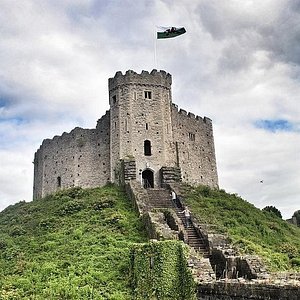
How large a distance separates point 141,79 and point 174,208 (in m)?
13.3

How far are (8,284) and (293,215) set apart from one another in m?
40.8

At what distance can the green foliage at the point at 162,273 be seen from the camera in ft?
46.6

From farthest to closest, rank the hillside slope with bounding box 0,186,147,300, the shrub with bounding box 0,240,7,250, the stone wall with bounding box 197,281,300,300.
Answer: the shrub with bounding box 0,240,7,250
the hillside slope with bounding box 0,186,147,300
the stone wall with bounding box 197,281,300,300

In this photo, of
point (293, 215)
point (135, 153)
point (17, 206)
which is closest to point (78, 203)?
point (135, 153)

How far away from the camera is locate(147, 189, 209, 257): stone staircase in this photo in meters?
20.0

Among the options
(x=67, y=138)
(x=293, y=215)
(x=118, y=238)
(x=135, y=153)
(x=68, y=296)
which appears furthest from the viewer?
(x=293, y=215)

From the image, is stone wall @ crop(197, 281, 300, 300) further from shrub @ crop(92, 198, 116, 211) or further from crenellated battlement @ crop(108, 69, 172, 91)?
crenellated battlement @ crop(108, 69, 172, 91)

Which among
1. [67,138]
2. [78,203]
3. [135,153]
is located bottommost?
[78,203]

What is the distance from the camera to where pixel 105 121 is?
122 ft

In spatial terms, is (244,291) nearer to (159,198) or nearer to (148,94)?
(159,198)

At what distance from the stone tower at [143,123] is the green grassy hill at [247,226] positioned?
4.18 meters

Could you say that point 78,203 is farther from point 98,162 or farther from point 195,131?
point 195,131

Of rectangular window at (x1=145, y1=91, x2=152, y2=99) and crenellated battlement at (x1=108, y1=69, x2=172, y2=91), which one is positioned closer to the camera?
rectangular window at (x1=145, y1=91, x2=152, y2=99)

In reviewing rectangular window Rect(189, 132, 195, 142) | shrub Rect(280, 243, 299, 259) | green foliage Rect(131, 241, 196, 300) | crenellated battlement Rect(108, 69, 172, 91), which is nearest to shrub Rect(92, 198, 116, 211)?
shrub Rect(280, 243, 299, 259)
